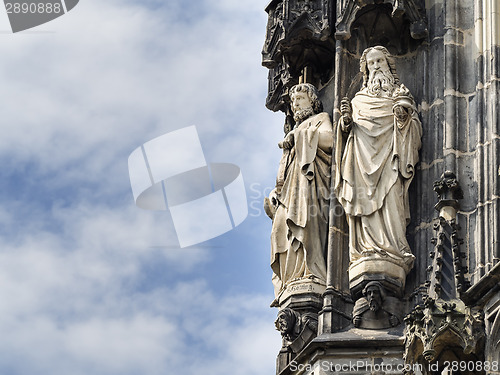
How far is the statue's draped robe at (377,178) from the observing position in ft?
58.3

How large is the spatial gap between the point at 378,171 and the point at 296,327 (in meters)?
1.81

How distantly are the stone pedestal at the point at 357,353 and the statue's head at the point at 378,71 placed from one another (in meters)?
2.81

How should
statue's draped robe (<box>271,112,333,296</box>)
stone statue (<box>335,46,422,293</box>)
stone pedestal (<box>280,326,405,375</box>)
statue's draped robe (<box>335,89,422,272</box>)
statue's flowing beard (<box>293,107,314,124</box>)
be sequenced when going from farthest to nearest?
statue's flowing beard (<box>293,107,314,124</box>)
statue's draped robe (<box>271,112,333,296</box>)
statue's draped robe (<box>335,89,422,272</box>)
stone statue (<box>335,46,422,293</box>)
stone pedestal (<box>280,326,405,375</box>)

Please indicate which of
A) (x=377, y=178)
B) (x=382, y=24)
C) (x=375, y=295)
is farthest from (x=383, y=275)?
(x=382, y=24)

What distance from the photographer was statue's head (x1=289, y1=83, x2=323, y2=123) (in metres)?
19.4

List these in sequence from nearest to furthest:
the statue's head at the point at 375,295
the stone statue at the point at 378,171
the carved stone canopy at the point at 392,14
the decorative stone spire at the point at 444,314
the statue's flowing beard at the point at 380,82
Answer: the decorative stone spire at the point at 444,314 < the statue's head at the point at 375,295 < the stone statue at the point at 378,171 < the statue's flowing beard at the point at 380,82 < the carved stone canopy at the point at 392,14

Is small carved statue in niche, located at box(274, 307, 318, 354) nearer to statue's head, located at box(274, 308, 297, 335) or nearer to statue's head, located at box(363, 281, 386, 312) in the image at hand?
statue's head, located at box(274, 308, 297, 335)

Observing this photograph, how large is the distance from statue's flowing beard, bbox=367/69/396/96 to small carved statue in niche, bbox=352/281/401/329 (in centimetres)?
231

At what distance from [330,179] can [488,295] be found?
3.09 m

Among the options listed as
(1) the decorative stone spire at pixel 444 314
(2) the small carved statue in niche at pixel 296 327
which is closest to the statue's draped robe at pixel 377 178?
(1) the decorative stone spire at pixel 444 314

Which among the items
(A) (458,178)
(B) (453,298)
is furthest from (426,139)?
(B) (453,298)

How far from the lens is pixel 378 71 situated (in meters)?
18.9

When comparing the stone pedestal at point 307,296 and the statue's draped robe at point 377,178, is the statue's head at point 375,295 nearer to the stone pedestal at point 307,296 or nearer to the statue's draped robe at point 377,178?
the statue's draped robe at point 377,178

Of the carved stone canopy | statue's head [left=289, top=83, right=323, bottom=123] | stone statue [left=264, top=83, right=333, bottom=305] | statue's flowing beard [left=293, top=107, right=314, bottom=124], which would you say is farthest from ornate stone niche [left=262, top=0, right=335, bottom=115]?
stone statue [left=264, top=83, right=333, bottom=305]
